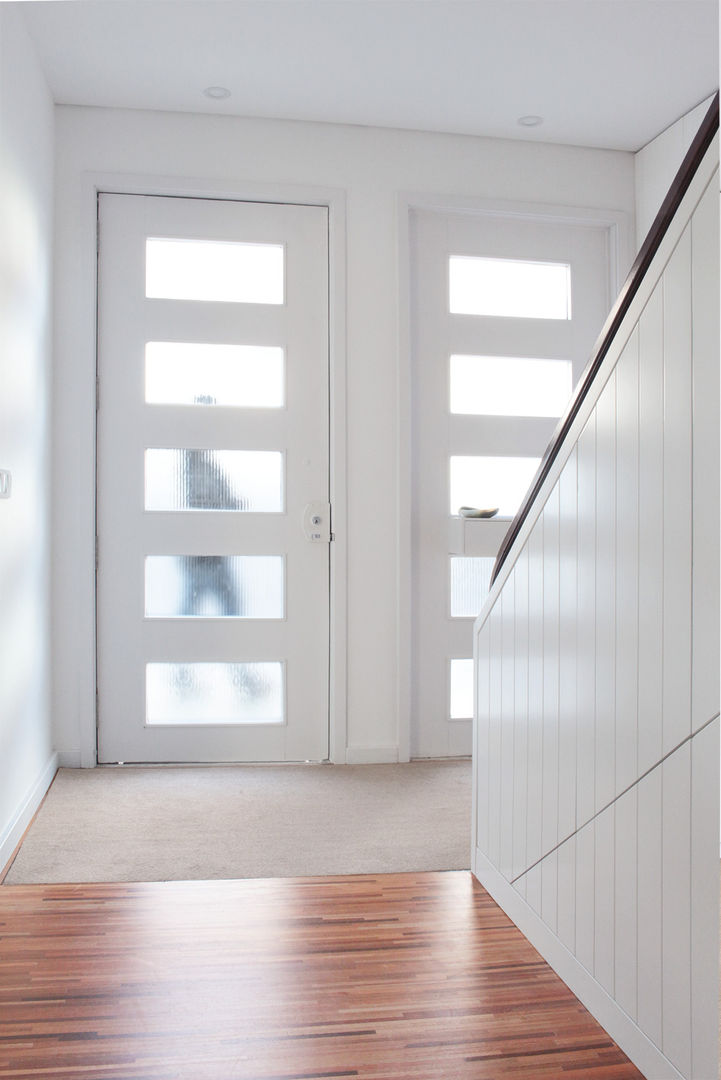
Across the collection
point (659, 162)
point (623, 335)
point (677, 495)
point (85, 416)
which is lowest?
point (677, 495)

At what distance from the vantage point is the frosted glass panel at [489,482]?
12.4 ft

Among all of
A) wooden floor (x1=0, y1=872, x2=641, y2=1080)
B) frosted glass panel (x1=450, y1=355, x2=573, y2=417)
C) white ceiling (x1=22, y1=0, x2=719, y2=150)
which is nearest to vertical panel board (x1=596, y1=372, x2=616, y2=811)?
wooden floor (x1=0, y1=872, x2=641, y2=1080)

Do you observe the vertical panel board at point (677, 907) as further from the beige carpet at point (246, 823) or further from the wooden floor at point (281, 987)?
the beige carpet at point (246, 823)

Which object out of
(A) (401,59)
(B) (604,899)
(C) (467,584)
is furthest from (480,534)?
(B) (604,899)

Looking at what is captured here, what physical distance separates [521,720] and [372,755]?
63.8 inches

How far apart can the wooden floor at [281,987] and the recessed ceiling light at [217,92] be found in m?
2.80

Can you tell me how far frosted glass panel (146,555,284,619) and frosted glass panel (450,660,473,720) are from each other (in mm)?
795

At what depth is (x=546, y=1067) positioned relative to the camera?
1.54m

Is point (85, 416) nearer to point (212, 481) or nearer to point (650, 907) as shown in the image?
point (212, 481)

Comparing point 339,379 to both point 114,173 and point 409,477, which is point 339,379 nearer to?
point 409,477

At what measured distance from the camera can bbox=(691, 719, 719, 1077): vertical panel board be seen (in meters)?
1.31

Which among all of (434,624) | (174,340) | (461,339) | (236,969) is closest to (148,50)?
(174,340)

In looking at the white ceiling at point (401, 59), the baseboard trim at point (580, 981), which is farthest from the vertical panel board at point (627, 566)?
the white ceiling at point (401, 59)

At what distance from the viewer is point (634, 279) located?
1.56 meters
